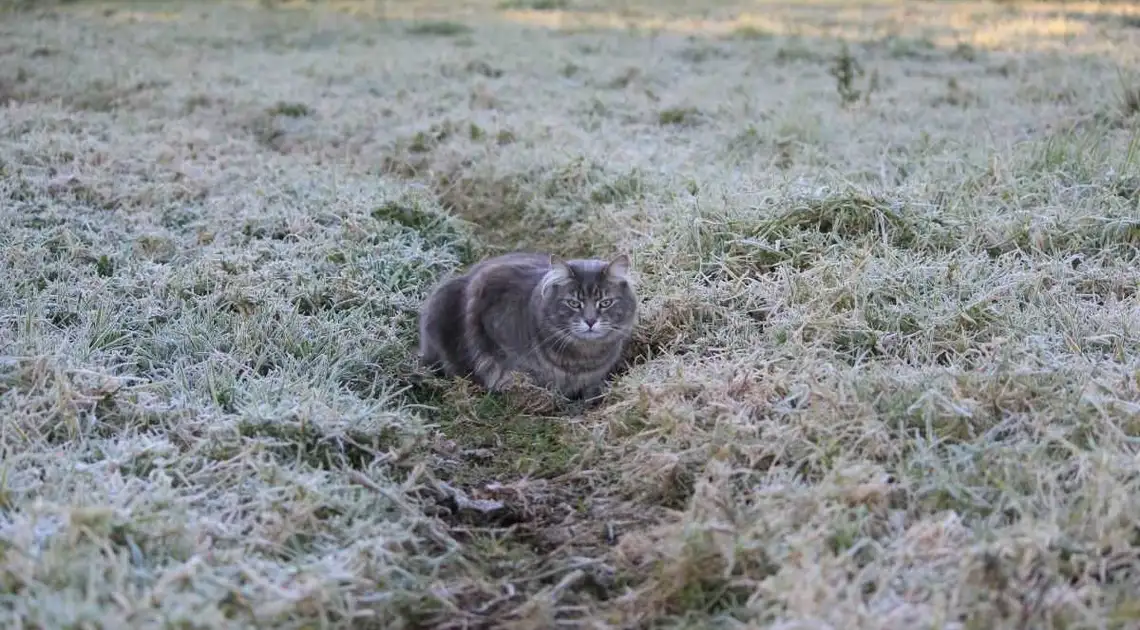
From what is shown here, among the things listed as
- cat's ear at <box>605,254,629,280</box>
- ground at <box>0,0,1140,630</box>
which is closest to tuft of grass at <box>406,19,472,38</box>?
ground at <box>0,0,1140,630</box>

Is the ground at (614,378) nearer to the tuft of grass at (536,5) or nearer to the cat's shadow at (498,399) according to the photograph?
the cat's shadow at (498,399)

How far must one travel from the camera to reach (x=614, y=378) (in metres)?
4.51

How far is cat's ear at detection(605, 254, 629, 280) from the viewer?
4.42 metres

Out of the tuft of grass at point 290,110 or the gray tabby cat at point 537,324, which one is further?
the tuft of grass at point 290,110

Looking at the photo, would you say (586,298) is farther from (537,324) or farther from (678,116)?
(678,116)

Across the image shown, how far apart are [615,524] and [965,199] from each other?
3.00 m

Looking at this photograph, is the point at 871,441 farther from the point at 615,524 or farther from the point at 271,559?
the point at 271,559

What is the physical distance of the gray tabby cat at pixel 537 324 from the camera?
14.5 ft

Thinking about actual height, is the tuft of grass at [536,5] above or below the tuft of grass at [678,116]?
above

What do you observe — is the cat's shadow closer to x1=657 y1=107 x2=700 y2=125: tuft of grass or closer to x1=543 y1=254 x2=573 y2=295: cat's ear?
x1=543 y1=254 x2=573 y2=295: cat's ear

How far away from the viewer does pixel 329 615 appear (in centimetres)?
277

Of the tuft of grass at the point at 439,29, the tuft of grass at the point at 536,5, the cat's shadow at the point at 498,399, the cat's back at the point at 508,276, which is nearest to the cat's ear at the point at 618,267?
the cat's back at the point at 508,276

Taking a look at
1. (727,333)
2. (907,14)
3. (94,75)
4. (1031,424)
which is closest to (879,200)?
(727,333)

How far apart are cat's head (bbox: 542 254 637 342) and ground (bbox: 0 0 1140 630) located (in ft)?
0.84
